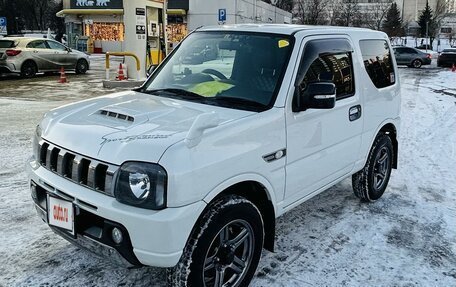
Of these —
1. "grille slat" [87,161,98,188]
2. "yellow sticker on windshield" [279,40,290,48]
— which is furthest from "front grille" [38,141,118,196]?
"yellow sticker on windshield" [279,40,290,48]

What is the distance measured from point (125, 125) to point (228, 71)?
1173 millimetres

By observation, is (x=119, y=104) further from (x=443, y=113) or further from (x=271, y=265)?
(x=443, y=113)

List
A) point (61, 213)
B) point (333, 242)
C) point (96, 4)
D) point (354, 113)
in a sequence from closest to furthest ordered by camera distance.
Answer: point (61, 213), point (333, 242), point (354, 113), point (96, 4)

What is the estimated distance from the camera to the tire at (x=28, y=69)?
17766mm

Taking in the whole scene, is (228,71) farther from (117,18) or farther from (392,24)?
(392,24)

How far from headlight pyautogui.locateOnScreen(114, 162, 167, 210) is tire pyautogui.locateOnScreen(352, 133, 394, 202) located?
305 cm

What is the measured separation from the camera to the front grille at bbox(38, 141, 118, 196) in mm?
2716

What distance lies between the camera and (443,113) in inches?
452

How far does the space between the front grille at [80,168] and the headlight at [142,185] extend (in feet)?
0.27

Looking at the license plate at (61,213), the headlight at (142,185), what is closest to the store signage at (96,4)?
the license plate at (61,213)

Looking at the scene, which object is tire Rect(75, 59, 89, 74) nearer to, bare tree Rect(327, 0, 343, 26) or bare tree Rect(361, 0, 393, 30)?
bare tree Rect(327, 0, 343, 26)

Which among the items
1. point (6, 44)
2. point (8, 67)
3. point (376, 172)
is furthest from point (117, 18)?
point (376, 172)

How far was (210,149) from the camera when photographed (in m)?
2.79

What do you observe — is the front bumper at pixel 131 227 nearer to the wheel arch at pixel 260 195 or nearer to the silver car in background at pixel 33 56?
the wheel arch at pixel 260 195
